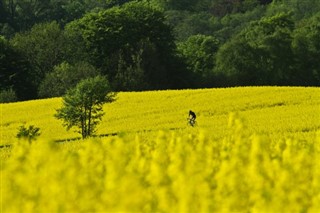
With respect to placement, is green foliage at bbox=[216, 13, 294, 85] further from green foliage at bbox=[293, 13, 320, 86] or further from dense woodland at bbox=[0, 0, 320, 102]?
green foliage at bbox=[293, 13, 320, 86]

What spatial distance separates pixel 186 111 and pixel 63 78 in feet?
96.3

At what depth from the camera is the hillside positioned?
Answer: 32531mm

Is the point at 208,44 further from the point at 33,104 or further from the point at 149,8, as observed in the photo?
the point at 33,104

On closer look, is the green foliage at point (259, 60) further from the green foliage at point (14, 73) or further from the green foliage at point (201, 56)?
the green foliage at point (14, 73)

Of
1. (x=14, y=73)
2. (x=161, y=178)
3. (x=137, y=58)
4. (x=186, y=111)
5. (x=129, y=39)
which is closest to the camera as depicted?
(x=161, y=178)

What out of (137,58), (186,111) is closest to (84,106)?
(186,111)

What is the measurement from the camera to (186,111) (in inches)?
1518

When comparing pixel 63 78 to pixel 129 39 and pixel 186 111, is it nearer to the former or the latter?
pixel 129 39

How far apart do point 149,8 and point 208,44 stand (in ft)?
51.0

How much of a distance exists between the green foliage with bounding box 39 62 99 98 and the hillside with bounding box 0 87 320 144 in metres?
19.1

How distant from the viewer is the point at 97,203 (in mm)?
8414

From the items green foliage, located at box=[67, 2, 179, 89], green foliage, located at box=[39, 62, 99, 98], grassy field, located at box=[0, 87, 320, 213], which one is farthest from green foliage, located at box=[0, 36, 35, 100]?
grassy field, located at box=[0, 87, 320, 213]

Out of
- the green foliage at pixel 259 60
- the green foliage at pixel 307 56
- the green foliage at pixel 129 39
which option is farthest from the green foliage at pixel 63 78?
the green foliage at pixel 307 56

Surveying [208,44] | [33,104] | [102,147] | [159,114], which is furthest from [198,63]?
[102,147]
